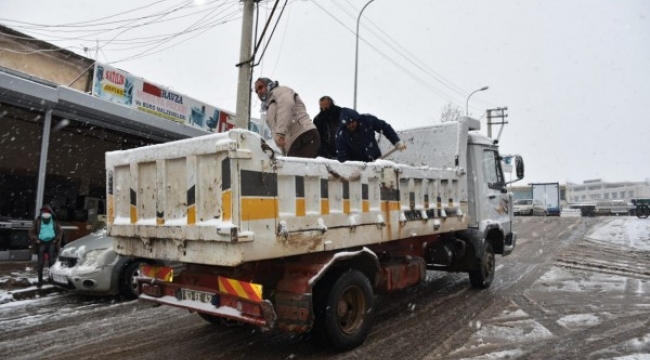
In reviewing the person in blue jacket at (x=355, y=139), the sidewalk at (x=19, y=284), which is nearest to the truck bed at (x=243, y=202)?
the person in blue jacket at (x=355, y=139)

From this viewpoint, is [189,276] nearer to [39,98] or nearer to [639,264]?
[39,98]

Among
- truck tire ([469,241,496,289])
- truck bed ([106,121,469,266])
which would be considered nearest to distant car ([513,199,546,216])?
truck tire ([469,241,496,289])

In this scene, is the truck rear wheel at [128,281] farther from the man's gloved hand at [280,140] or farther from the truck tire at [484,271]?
the truck tire at [484,271]

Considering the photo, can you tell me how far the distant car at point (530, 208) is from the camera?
126 ft

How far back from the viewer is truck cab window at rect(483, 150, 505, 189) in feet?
25.4

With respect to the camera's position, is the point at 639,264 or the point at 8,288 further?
the point at 639,264

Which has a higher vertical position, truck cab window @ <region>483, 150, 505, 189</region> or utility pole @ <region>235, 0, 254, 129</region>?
utility pole @ <region>235, 0, 254, 129</region>

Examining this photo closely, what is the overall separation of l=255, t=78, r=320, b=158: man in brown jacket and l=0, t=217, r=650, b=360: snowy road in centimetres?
219

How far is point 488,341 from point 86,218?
1271 centimetres

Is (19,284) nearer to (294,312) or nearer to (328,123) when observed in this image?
(328,123)

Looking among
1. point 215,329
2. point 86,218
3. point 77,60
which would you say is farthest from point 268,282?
point 86,218

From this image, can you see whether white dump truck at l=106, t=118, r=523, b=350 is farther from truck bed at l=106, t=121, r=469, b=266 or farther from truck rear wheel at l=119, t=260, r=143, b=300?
truck rear wheel at l=119, t=260, r=143, b=300

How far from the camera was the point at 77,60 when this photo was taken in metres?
12.0

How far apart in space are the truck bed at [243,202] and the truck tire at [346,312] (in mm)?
381
